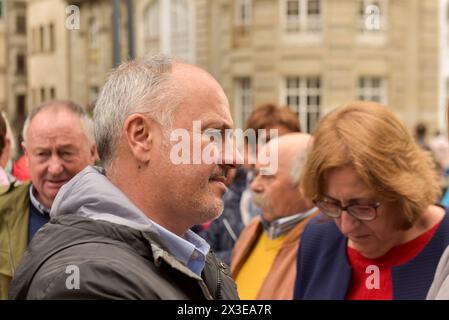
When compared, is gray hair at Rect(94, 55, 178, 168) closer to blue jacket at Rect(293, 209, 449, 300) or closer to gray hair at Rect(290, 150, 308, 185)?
blue jacket at Rect(293, 209, 449, 300)

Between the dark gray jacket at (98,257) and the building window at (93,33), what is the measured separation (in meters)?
25.3

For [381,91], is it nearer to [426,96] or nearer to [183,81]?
[426,96]

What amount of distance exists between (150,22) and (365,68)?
361 inches

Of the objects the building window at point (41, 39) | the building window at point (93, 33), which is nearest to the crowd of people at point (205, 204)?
the building window at point (93, 33)

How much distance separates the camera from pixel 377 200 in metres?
2.94

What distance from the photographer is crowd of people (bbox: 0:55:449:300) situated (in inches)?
63.2

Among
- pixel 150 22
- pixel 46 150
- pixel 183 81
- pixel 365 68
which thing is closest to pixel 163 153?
pixel 183 81

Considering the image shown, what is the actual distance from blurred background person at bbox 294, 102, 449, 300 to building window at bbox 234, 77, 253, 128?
22662 millimetres

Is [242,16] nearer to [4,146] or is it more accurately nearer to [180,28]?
[180,28]

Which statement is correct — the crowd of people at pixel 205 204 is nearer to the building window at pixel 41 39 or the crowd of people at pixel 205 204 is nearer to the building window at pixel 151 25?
the building window at pixel 151 25

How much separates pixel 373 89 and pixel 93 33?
404 inches

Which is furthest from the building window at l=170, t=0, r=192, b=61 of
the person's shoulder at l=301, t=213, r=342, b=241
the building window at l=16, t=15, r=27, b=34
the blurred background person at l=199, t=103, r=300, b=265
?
the building window at l=16, t=15, r=27, b=34

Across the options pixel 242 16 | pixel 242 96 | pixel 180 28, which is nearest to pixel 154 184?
pixel 242 96
